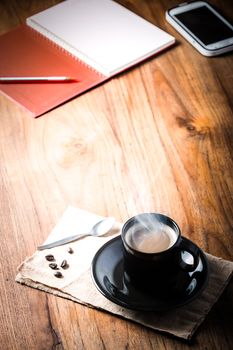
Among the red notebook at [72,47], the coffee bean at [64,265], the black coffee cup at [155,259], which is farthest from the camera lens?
the red notebook at [72,47]

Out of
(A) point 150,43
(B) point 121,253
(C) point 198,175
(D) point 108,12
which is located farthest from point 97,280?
(D) point 108,12

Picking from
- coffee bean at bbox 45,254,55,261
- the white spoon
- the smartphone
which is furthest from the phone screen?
coffee bean at bbox 45,254,55,261

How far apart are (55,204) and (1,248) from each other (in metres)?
0.14

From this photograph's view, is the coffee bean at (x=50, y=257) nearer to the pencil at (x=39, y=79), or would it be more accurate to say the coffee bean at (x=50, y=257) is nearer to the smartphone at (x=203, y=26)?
the pencil at (x=39, y=79)

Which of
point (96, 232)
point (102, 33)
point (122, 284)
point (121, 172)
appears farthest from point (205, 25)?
point (122, 284)

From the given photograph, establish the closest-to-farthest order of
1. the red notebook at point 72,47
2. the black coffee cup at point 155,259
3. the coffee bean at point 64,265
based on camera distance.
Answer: the black coffee cup at point 155,259, the coffee bean at point 64,265, the red notebook at point 72,47

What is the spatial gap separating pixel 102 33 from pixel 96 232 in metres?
0.65

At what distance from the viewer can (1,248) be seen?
1.05m

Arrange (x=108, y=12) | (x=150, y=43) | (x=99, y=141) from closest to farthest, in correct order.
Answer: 1. (x=99, y=141)
2. (x=150, y=43)
3. (x=108, y=12)

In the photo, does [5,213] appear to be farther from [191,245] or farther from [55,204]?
[191,245]

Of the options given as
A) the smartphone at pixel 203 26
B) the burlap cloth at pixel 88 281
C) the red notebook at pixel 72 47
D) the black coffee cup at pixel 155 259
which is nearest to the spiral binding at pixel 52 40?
the red notebook at pixel 72 47

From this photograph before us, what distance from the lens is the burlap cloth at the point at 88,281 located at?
89cm

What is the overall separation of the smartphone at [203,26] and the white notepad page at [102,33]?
0.06m

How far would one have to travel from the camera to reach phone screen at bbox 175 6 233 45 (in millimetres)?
1472
